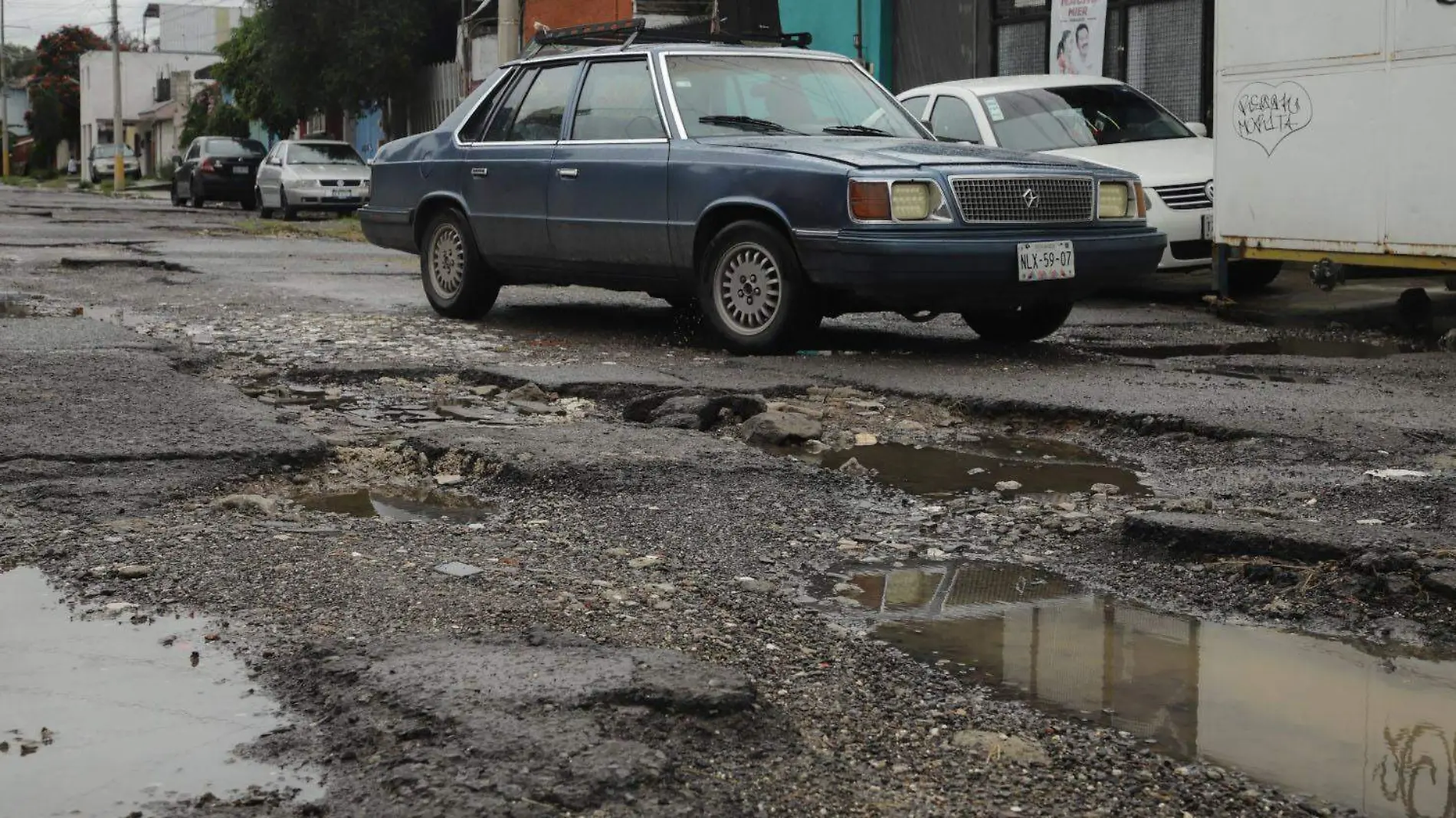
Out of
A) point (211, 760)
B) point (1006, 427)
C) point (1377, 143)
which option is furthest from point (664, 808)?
point (1377, 143)

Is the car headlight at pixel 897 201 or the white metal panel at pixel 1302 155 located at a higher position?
the white metal panel at pixel 1302 155

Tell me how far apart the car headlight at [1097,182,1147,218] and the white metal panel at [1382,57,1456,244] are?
6.56 ft

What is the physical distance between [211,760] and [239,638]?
67 centimetres

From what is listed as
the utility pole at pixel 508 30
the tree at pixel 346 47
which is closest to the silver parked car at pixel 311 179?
the tree at pixel 346 47

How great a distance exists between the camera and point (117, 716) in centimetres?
289

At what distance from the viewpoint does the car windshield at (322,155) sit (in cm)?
2758

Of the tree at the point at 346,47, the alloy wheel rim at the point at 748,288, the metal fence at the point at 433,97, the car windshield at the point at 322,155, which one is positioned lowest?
the alloy wheel rim at the point at 748,288

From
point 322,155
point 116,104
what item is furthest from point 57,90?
point 322,155

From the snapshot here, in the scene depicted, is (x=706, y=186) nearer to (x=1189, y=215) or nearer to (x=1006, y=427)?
(x=1006, y=427)

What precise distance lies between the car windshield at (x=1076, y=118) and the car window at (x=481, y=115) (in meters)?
3.99

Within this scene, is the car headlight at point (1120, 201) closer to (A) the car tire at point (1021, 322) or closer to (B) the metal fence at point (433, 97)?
(A) the car tire at point (1021, 322)

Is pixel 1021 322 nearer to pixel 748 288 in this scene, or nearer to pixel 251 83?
pixel 748 288

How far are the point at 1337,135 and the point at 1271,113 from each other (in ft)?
1.83

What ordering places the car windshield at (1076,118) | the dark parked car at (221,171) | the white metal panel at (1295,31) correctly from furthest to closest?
the dark parked car at (221,171), the car windshield at (1076,118), the white metal panel at (1295,31)
